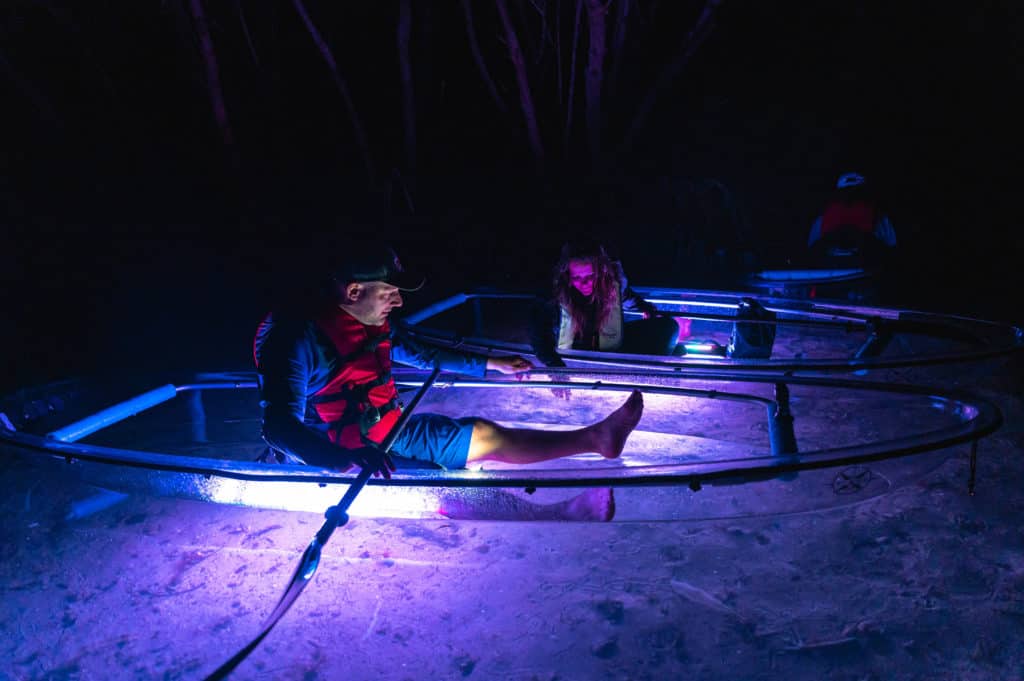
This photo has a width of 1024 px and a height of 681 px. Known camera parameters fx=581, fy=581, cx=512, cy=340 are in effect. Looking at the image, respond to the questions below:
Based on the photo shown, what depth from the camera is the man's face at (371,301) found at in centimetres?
304

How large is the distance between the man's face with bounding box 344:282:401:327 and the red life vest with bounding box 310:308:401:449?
0.14 ft

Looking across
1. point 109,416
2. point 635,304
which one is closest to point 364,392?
point 109,416

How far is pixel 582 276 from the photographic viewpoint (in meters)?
4.90

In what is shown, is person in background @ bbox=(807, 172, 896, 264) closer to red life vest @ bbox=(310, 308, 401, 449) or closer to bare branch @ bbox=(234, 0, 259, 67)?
red life vest @ bbox=(310, 308, 401, 449)

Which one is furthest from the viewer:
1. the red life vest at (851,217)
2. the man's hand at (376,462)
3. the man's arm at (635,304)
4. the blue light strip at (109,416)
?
the red life vest at (851,217)

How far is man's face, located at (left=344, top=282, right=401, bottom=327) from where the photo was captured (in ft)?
9.98

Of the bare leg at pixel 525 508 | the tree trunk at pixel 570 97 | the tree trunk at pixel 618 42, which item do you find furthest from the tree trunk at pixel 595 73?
the bare leg at pixel 525 508

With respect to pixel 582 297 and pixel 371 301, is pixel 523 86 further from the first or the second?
pixel 371 301

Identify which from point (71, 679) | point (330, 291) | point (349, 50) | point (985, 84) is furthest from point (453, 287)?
point (985, 84)

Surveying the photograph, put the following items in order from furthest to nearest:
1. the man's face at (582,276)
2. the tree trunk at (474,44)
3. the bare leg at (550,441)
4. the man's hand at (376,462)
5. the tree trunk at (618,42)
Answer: the tree trunk at (474,44) → the tree trunk at (618,42) → the man's face at (582,276) → the bare leg at (550,441) → the man's hand at (376,462)

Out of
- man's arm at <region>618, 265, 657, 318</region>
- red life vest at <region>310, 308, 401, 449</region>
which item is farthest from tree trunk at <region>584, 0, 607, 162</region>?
red life vest at <region>310, 308, 401, 449</region>

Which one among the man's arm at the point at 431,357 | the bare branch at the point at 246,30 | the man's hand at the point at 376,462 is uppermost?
the bare branch at the point at 246,30

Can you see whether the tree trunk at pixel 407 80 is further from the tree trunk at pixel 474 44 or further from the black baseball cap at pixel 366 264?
the black baseball cap at pixel 366 264

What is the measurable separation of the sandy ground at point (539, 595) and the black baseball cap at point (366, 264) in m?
1.43
